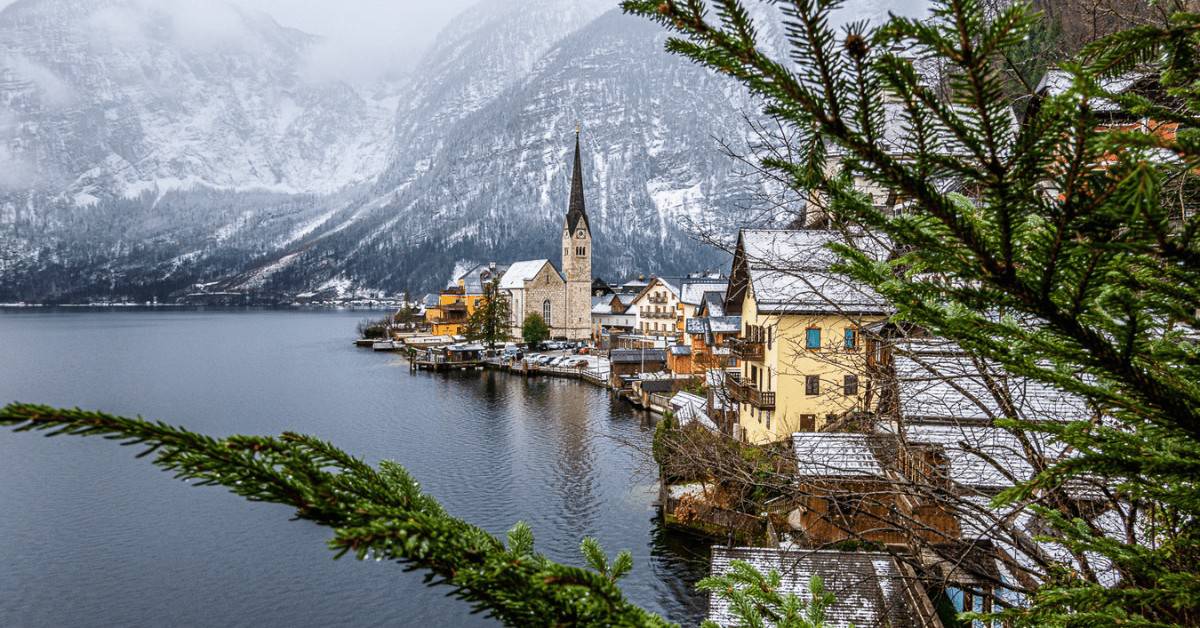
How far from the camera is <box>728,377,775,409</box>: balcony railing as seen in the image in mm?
21516

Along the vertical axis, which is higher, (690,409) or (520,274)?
(520,274)

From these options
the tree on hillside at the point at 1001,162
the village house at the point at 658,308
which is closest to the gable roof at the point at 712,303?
the village house at the point at 658,308

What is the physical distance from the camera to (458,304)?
10394 centimetres

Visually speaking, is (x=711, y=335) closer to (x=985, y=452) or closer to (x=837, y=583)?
(x=837, y=583)

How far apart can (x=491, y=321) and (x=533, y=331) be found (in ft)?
19.9

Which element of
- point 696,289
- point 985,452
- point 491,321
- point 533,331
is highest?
point 696,289

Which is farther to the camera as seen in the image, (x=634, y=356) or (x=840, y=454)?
(x=634, y=356)

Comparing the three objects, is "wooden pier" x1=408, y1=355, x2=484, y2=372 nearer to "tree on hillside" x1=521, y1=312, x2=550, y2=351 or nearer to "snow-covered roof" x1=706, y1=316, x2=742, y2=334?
"tree on hillside" x1=521, y1=312, x2=550, y2=351

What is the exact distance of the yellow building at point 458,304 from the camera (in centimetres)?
10238

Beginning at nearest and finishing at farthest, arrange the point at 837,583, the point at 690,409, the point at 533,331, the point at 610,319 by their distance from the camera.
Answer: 1. the point at 837,583
2. the point at 690,409
3. the point at 533,331
4. the point at 610,319

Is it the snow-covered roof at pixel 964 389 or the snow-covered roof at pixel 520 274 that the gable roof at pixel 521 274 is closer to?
the snow-covered roof at pixel 520 274

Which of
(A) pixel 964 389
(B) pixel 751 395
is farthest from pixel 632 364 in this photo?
(A) pixel 964 389

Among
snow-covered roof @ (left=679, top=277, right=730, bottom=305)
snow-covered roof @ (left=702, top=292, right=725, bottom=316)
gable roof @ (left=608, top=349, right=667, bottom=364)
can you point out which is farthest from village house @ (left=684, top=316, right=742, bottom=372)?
snow-covered roof @ (left=679, top=277, right=730, bottom=305)

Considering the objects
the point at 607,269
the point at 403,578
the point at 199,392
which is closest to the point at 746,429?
the point at 403,578
